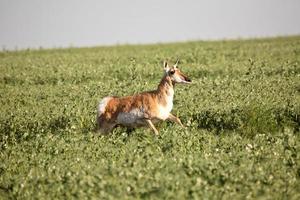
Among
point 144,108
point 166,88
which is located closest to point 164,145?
point 144,108

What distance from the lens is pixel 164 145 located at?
499 inches

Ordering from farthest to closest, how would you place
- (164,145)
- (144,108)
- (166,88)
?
(166,88) < (144,108) < (164,145)

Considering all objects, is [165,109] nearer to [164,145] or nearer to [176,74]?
[176,74]

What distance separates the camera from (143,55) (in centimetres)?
3697

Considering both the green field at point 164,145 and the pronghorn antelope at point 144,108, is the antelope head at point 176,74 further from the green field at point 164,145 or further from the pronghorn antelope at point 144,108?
the green field at point 164,145

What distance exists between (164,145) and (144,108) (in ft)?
6.35

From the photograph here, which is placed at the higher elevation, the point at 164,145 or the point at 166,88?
the point at 166,88

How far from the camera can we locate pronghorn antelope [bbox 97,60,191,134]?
14.4 meters

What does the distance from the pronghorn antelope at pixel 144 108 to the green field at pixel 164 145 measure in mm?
329

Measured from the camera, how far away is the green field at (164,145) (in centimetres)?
966

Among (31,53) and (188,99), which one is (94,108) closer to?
(188,99)

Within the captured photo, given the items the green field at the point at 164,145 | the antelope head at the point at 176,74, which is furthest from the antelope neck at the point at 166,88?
the green field at the point at 164,145

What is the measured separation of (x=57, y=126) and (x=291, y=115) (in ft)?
20.3

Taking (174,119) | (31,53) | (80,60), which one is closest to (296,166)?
(174,119)
